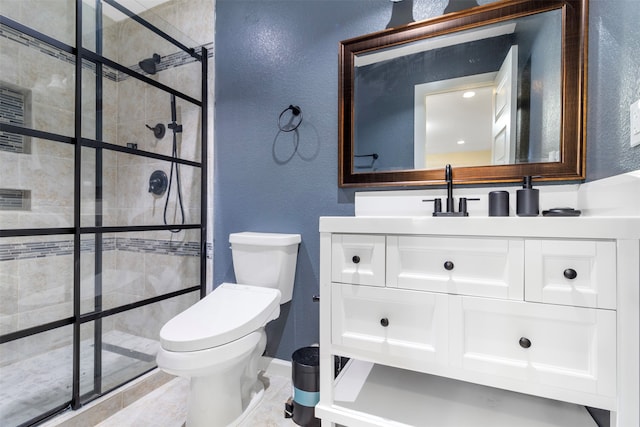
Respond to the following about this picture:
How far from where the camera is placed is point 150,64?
1.74 m

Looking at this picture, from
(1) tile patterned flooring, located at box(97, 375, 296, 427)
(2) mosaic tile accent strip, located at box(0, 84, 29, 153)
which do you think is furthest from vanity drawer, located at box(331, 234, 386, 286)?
(2) mosaic tile accent strip, located at box(0, 84, 29, 153)

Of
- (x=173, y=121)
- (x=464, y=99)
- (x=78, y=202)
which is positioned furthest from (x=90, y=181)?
(x=464, y=99)

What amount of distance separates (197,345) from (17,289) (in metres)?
1.02

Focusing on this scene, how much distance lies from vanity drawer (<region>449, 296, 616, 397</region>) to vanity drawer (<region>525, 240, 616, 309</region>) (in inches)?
1.1

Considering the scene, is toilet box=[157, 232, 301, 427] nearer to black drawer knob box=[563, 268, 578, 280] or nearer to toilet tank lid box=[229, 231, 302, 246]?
toilet tank lid box=[229, 231, 302, 246]

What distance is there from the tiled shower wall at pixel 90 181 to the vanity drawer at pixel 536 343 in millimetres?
1587

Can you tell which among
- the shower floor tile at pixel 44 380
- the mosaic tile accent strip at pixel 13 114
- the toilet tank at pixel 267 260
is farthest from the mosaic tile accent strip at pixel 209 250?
the mosaic tile accent strip at pixel 13 114

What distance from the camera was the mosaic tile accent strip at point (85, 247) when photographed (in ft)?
4.33

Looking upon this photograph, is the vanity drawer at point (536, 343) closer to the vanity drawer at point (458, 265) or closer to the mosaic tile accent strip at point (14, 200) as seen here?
the vanity drawer at point (458, 265)

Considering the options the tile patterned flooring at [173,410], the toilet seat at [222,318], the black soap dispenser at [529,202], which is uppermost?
the black soap dispenser at [529,202]

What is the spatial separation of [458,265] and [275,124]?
49.8 inches

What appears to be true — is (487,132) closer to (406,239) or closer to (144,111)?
(406,239)

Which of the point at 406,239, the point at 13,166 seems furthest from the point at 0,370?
the point at 406,239

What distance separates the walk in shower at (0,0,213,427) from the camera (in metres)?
1.25
